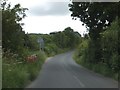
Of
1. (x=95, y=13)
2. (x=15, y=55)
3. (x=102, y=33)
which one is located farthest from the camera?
(x=95, y=13)

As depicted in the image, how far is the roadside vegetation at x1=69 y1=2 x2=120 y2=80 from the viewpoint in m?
32.4

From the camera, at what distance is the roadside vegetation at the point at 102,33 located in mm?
32406

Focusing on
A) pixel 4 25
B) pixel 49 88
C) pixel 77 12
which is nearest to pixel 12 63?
pixel 49 88

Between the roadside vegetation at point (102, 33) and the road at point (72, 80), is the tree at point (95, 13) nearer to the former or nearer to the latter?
the roadside vegetation at point (102, 33)

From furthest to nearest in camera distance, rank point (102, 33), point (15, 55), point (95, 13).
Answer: point (95, 13) → point (102, 33) → point (15, 55)

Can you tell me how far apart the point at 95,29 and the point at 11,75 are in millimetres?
23910

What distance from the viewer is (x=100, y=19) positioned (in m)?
41.6

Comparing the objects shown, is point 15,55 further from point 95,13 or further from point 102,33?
point 95,13

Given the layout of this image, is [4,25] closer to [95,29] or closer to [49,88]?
[49,88]

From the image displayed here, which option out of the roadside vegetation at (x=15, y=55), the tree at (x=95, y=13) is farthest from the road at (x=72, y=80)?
the tree at (x=95, y=13)

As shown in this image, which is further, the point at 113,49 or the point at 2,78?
the point at 113,49

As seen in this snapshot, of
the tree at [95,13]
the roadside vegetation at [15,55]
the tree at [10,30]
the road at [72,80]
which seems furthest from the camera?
the tree at [95,13]

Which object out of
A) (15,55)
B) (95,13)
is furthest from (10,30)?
(95,13)

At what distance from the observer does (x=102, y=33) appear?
3647cm
